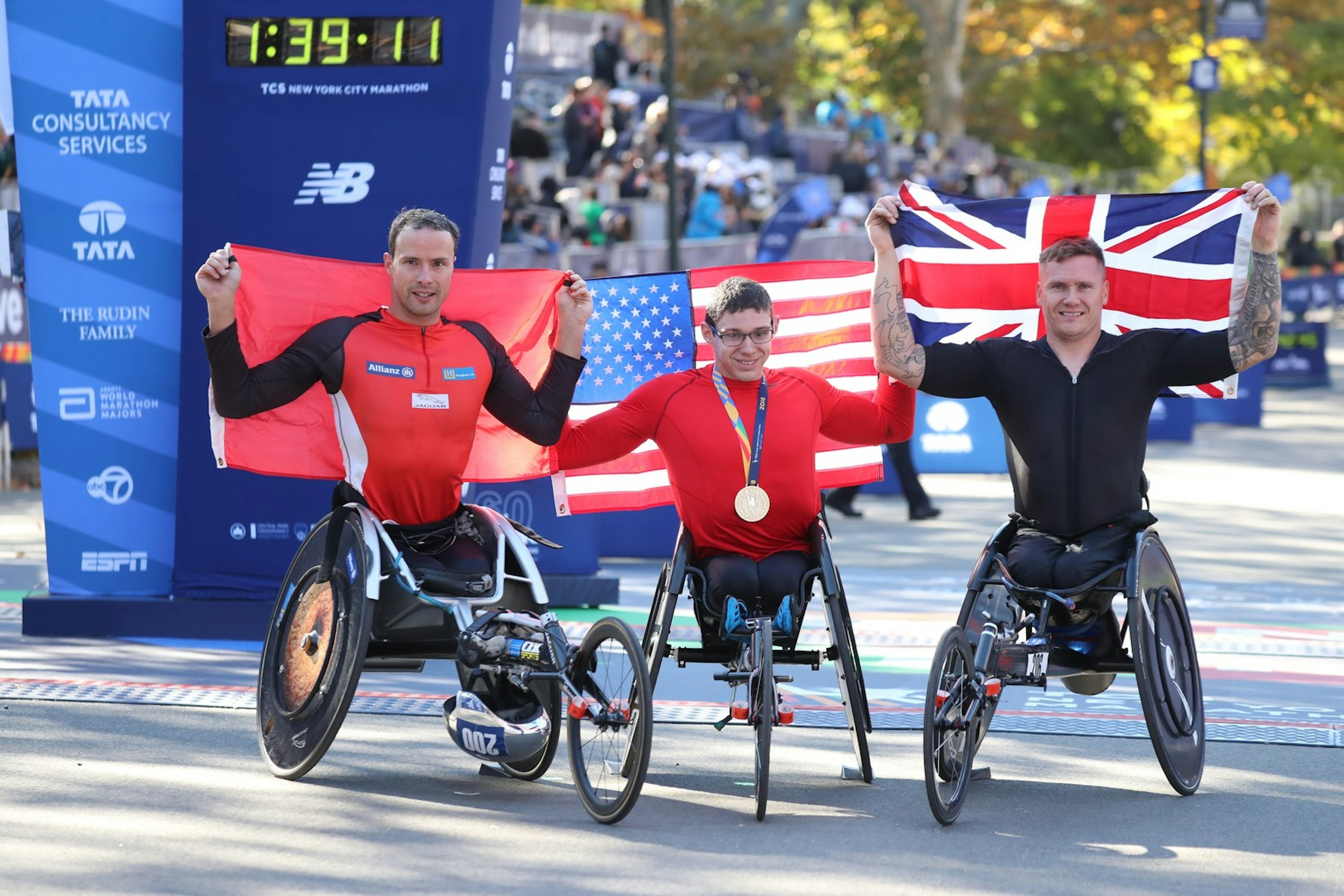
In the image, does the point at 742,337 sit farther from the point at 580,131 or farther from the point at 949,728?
the point at 580,131

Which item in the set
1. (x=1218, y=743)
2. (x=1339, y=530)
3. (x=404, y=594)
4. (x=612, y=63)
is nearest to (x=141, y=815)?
(x=404, y=594)

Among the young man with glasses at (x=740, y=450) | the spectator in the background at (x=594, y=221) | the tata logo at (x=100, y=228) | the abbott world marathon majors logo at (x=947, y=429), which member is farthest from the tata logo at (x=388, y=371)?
the spectator in the background at (x=594, y=221)

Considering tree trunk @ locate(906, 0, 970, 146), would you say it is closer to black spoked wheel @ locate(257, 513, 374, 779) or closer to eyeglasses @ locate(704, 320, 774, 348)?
eyeglasses @ locate(704, 320, 774, 348)

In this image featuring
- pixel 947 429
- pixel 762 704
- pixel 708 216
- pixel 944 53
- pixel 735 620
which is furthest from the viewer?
pixel 944 53

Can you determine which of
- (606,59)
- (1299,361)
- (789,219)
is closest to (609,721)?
(789,219)

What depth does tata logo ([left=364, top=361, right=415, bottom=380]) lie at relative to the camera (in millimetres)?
6746

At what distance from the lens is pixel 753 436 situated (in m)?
6.66

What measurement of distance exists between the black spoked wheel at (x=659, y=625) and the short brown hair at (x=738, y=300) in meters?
0.87

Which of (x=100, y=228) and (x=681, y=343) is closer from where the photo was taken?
(x=681, y=343)

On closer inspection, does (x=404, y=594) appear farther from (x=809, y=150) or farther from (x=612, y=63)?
(x=809, y=150)

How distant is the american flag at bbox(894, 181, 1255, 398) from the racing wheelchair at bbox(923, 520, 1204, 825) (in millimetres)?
1105

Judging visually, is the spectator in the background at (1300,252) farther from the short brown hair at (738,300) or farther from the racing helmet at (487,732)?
the racing helmet at (487,732)

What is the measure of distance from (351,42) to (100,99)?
1.19 metres

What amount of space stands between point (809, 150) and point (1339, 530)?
2161 centimetres
